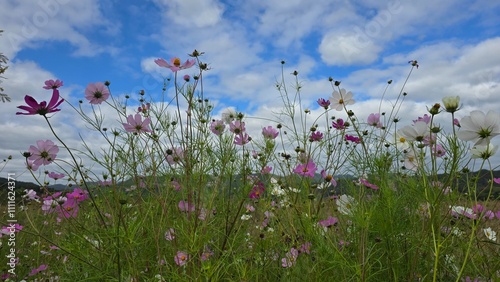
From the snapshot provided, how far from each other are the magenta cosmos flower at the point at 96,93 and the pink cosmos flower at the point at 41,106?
46cm

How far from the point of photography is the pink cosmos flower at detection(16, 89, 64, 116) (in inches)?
56.2

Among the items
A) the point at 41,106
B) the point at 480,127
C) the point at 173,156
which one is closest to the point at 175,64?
the point at 173,156

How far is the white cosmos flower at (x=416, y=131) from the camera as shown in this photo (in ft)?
4.46

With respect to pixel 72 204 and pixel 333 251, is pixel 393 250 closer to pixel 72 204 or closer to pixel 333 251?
pixel 333 251

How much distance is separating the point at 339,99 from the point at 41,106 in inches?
65.1

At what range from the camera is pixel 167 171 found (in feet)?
6.64

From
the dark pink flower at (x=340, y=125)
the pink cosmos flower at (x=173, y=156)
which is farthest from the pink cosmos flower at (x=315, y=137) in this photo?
the pink cosmos flower at (x=173, y=156)

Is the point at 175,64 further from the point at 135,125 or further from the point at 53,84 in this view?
the point at 53,84

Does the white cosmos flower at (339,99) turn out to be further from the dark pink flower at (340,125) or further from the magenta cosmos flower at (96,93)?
the magenta cosmos flower at (96,93)

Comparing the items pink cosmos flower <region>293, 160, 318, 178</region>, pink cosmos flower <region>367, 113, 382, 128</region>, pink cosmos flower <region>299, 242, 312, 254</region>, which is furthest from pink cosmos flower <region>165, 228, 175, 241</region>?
pink cosmos flower <region>367, 113, 382, 128</region>

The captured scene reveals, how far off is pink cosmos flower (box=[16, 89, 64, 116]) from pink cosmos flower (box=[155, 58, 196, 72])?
0.59 m

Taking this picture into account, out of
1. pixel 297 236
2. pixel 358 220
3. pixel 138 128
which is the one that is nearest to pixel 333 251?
pixel 358 220

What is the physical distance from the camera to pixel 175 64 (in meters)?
2.00

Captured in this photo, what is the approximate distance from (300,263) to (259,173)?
566mm
